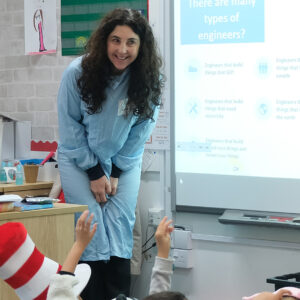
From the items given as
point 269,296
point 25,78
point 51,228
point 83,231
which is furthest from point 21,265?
point 25,78

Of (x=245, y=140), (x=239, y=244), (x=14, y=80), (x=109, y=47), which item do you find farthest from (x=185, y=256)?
(x=14, y=80)

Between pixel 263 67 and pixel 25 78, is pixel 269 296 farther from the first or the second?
pixel 25 78

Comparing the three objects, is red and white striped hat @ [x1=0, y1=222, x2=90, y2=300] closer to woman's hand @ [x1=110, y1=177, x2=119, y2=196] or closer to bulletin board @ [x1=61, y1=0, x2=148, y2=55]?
woman's hand @ [x1=110, y1=177, x2=119, y2=196]

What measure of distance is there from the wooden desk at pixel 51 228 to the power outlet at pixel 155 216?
3.13 ft

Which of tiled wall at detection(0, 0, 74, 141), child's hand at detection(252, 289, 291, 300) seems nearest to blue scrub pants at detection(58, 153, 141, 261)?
tiled wall at detection(0, 0, 74, 141)

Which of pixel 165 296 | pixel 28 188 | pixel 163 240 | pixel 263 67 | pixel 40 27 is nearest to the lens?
pixel 165 296

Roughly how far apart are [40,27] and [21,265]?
2.49m

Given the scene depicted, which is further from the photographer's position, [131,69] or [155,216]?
[155,216]

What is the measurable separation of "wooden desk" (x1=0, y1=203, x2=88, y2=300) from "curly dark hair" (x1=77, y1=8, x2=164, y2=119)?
1.64ft

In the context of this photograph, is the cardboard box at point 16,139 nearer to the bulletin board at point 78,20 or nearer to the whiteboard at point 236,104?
the bulletin board at point 78,20

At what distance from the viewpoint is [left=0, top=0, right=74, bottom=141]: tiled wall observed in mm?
3938

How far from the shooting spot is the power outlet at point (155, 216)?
359 centimetres

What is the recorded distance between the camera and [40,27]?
3953 mm

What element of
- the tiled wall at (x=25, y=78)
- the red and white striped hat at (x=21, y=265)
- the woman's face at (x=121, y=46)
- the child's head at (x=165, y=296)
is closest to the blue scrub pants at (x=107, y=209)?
the woman's face at (x=121, y=46)
